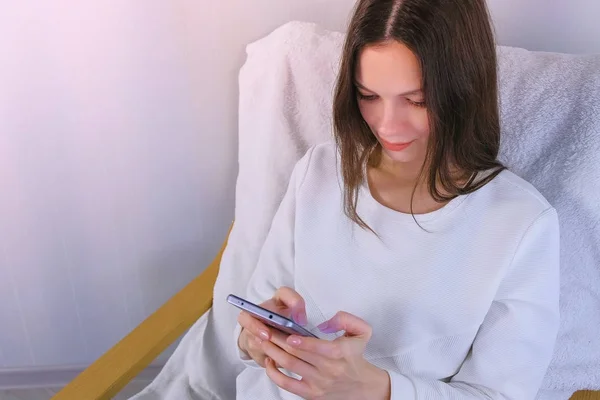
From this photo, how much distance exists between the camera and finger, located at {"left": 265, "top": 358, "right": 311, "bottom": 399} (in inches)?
28.4

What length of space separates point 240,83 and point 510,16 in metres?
A: 0.43

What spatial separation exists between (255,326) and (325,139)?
0.39m

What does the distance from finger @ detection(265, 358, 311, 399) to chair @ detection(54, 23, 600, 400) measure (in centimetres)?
34

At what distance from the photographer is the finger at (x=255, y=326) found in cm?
73

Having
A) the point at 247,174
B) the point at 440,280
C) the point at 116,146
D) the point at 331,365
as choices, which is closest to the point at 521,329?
the point at 440,280

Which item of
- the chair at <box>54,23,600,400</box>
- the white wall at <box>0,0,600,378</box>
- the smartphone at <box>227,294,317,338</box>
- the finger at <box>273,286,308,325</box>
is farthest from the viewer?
the white wall at <box>0,0,600,378</box>

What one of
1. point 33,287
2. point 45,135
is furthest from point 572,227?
point 33,287

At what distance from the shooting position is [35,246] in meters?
1.32

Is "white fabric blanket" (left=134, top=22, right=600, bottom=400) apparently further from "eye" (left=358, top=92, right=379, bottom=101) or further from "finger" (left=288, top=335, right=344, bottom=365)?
"finger" (left=288, top=335, right=344, bottom=365)

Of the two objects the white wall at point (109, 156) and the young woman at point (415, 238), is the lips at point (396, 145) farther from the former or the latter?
the white wall at point (109, 156)

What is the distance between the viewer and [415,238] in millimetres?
811

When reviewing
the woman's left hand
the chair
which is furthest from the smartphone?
the chair

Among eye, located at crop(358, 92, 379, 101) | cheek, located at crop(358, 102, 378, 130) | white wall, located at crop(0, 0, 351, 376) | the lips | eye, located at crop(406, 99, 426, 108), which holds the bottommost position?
white wall, located at crop(0, 0, 351, 376)

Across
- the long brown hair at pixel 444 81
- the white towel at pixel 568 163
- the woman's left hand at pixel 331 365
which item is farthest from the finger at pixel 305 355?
the white towel at pixel 568 163
